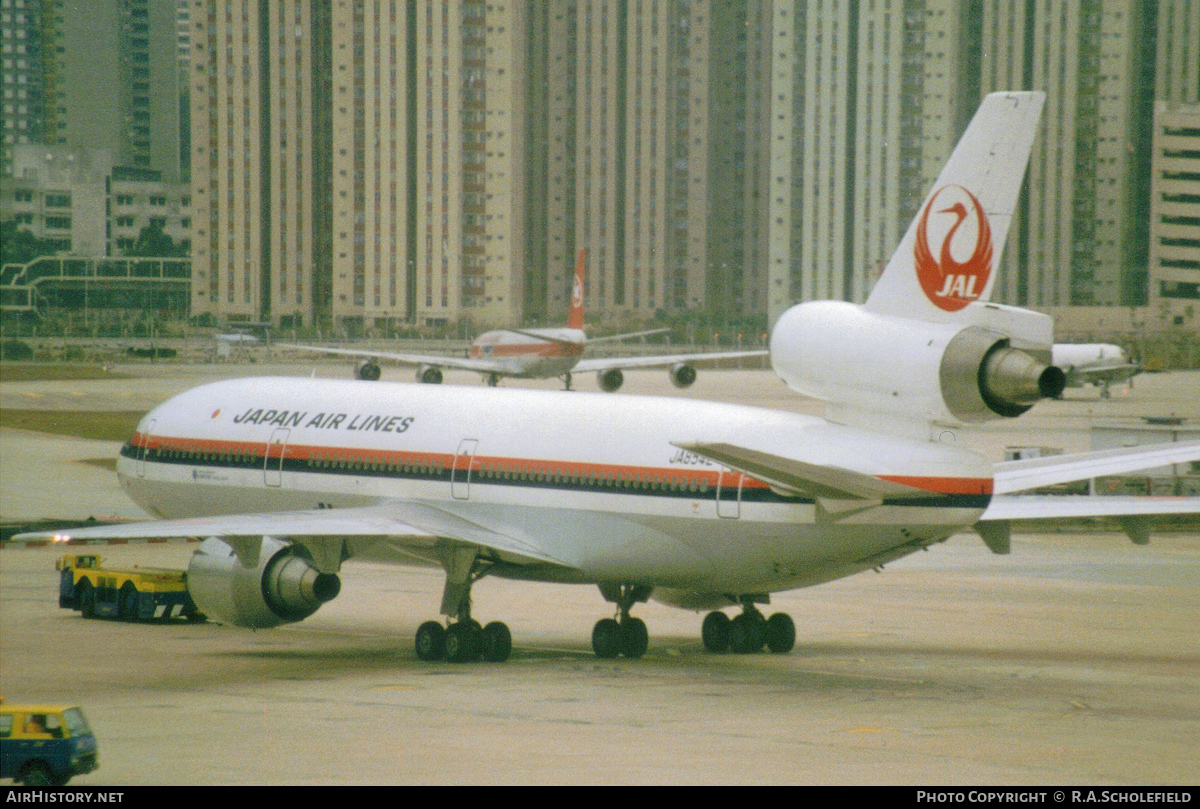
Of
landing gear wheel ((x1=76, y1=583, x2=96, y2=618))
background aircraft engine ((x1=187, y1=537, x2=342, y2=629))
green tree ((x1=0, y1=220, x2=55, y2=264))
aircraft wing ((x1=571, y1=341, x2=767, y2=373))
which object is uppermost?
green tree ((x1=0, y1=220, x2=55, y2=264))

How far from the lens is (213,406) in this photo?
32.0 meters

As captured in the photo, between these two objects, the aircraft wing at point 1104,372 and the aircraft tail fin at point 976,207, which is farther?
the aircraft wing at point 1104,372

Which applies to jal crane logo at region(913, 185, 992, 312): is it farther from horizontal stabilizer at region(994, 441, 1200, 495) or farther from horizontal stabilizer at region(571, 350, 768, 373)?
horizontal stabilizer at region(571, 350, 768, 373)

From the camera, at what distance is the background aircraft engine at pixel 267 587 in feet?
86.5

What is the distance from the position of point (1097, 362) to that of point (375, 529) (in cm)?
3928

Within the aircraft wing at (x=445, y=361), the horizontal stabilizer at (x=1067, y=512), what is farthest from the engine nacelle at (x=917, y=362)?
the aircraft wing at (x=445, y=361)

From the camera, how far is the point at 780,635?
28.0 meters

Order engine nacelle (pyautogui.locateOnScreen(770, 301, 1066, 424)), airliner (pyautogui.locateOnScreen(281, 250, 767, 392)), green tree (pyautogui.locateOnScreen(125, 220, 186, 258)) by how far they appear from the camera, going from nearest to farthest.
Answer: engine nacelle (pyautogui.locateOnScreen(770, 301, 1066, 424)), green tree (pyautogui.locateOnScreen(125, 220, 186, 258)), airliner (pyautogui.locateOnScreen(281, 250, 767, 392))

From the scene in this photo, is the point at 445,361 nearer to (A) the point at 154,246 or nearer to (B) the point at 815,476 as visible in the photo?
(A) the point at 154,246

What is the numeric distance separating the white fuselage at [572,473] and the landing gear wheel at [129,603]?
1900 millimetres

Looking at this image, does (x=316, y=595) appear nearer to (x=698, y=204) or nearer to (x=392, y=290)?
(x=392, y=290)

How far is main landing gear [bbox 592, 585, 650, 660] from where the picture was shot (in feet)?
89.0

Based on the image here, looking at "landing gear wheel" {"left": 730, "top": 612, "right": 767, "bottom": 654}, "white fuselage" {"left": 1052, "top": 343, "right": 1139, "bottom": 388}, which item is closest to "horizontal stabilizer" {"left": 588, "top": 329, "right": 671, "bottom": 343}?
"white fuselage" {"left": 1052, "top": 343, "right": 1139, "bottom": 388}

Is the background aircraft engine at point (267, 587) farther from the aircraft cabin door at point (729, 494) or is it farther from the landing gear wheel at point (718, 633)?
the landing gear wheel at point (718, 633)
